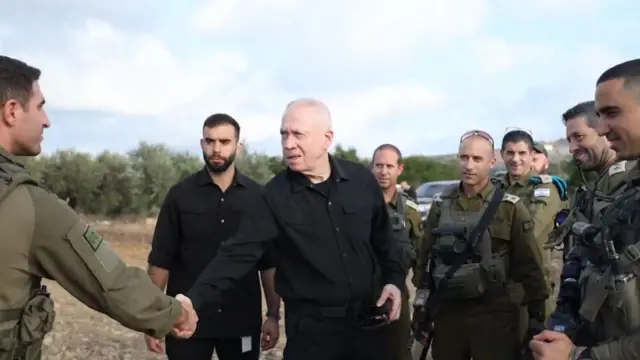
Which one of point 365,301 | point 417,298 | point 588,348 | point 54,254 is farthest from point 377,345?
point 54,254

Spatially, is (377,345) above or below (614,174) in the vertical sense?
below

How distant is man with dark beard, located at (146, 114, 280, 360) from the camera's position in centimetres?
493

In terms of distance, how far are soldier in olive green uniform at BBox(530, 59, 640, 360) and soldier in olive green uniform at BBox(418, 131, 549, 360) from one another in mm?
1977

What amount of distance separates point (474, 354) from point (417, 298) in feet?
1.74

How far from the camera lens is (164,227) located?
16.5 feet

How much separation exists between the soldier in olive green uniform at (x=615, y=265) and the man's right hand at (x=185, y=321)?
63.4 inches

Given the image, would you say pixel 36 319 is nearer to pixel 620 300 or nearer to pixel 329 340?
pixel 329 340

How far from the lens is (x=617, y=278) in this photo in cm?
254

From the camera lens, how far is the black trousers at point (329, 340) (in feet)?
13.1

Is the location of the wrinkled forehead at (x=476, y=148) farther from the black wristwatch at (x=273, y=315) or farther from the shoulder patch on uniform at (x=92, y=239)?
the shoulder patch on uniform at (x=92, y=239)

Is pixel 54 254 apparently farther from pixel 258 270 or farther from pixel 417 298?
pixel 417 298

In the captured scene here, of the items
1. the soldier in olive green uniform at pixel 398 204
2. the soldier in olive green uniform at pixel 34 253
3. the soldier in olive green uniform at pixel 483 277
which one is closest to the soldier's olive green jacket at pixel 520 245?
the soldier in olive green uniform at pixel 483 277

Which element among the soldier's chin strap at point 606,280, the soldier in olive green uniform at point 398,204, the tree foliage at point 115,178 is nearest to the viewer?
the soldier's chin strap at point 606,280

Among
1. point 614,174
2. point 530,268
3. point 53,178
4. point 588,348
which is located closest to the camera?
point 588,348
